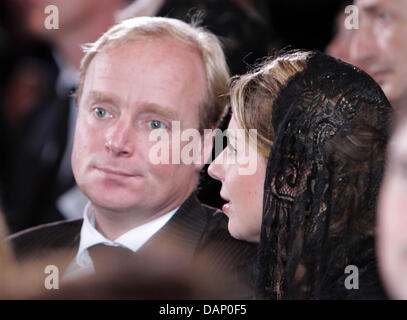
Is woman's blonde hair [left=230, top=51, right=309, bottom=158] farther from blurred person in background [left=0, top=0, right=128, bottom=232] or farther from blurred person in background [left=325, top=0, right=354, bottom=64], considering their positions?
blurred person in background [left=0, top=0, right=128, bottom=232]

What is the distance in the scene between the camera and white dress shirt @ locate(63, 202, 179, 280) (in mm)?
1601

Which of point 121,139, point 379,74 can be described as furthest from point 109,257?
point 379,74

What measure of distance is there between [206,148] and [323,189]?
1.44 feet

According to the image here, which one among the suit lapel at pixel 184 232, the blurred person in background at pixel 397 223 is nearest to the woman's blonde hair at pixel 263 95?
the suit lapel at pixel 184 232

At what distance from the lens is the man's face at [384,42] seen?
1.62 m

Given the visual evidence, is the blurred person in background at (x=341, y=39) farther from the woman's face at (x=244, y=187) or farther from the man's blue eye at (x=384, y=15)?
the woman's face at (x=244, y=187)

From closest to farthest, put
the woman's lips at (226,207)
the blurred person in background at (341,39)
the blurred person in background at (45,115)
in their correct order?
1. the woman's lips at (226,207)
2. the blurred person in background at (341,39)
3. the blurred person in background at (45,115)

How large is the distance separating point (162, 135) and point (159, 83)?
0.12 m

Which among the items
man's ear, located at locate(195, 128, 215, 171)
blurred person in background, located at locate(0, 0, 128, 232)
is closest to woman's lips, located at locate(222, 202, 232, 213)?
man's ear, located at locate(195, 128, 215, 171)

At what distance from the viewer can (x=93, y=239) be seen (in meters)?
1.65

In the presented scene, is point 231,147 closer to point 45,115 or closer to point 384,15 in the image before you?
point 384,15

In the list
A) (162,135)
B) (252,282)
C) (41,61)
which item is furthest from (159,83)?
(41,61)
